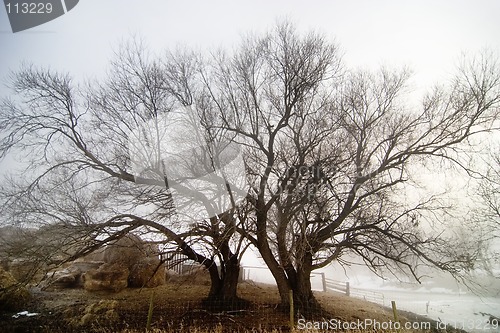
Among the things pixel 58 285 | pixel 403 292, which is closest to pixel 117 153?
pixel 58 285

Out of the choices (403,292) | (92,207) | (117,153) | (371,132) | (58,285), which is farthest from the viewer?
(403,292)

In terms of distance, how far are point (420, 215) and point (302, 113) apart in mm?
5352

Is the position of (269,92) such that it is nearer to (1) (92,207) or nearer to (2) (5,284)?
(1) (92,207)

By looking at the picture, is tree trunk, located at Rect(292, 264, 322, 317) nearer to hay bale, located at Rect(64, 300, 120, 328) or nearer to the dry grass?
the dry grass

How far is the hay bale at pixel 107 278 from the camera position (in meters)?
12.2

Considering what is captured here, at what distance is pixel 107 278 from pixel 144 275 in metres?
1.56

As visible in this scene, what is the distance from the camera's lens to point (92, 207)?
8781mm

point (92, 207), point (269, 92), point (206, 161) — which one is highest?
point (269, 92)

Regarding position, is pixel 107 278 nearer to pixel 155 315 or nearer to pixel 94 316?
pixel 94 316

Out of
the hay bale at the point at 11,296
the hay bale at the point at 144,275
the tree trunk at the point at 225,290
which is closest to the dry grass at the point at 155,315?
the tree trunk at the point at 225,290

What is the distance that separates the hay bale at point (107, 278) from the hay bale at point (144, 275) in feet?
1.14

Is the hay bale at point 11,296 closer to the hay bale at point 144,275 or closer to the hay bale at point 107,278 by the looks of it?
the hay bale at point 107,278

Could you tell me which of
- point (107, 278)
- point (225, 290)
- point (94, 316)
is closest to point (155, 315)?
point (94, 316)

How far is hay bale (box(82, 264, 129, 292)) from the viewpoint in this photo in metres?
12.2
